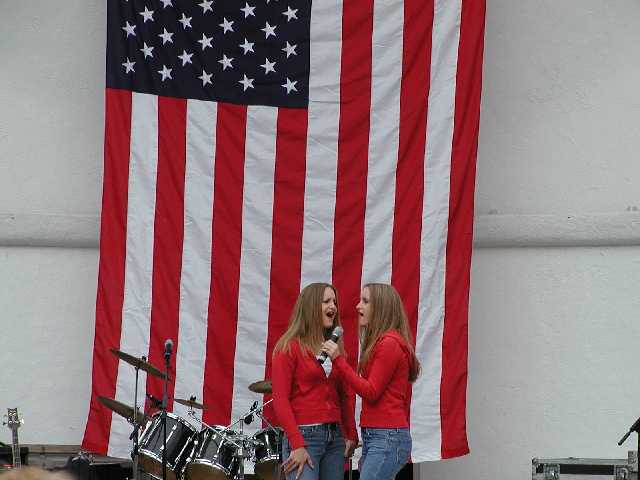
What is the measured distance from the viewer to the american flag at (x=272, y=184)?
8.30 m

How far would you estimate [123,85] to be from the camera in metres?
8.55

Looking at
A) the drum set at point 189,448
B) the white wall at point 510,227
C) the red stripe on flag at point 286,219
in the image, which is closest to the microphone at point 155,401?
the drum set at point 189,448

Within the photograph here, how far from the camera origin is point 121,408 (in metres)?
7.78

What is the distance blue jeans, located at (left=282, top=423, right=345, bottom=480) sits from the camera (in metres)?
5.74

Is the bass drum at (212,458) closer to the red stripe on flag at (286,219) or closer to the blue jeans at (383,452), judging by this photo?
the red stripe on flag at (286,219)

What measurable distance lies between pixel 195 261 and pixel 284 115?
1337mm

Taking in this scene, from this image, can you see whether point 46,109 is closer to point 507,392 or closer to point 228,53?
point 228,53

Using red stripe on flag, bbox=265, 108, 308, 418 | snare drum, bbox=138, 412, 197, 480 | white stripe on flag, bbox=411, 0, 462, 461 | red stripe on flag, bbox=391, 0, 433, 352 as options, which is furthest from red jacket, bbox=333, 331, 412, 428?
red stripe on flag, bbox=265, 108, 308, 418

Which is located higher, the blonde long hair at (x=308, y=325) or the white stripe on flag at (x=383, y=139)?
the white stripe on flag at (x=383, y=139)

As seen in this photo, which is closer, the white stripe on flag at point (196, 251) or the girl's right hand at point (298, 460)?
the girl's right hand at point (298, 460)

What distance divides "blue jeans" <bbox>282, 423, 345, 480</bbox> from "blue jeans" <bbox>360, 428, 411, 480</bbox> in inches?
6.6

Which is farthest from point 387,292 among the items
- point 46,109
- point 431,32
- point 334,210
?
point 46,109

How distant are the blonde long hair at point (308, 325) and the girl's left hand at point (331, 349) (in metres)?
0.21

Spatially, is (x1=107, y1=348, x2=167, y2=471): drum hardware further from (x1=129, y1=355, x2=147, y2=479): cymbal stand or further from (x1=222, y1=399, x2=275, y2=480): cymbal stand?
(x1=222, y1=399, x2=275, y2=480): cymbal stand
